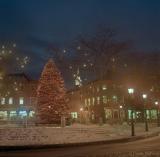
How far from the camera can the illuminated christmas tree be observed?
42.9m

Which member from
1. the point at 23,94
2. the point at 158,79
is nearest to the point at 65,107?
the point at 158,79

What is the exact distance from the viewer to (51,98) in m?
43.1

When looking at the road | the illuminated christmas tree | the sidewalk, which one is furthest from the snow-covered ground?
the illuminated christmas tree

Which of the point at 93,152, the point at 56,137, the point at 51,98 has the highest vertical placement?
the point at 51,98

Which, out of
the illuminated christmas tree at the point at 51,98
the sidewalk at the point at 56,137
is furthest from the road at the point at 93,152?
the illuminated christmas tree at the point at 51,98

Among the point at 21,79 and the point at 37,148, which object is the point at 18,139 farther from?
the point at 21,79

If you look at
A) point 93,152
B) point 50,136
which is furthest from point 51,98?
point 93,152

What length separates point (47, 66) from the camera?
1715 inches

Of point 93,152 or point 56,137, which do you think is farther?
point 56,137

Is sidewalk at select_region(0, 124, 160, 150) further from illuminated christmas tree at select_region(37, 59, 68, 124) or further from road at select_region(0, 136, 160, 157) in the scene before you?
illuminated christmas tree at select_region(37, 59, 68, 124)

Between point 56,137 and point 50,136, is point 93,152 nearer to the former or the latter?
point 56,137

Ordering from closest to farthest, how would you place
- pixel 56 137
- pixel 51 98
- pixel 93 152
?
pixel 93 152, pixel 56 137, pixel 51 98

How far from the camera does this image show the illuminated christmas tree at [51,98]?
42938 millimetres

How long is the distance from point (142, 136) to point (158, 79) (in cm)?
4481
